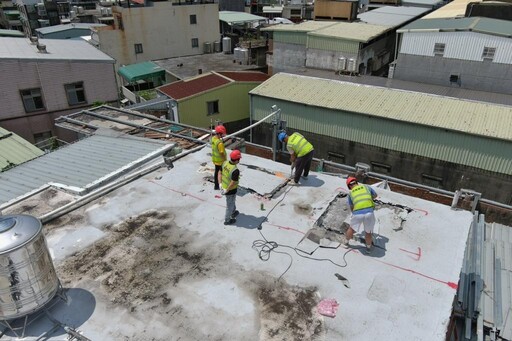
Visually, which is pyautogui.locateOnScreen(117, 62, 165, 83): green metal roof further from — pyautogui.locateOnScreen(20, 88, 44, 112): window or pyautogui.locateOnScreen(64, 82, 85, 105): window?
pyautogui.locateOnScreen(20, 88, 44, 112): window

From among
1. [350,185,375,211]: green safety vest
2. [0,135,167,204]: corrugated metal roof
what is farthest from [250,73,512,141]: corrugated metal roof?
[350,185,375,211]: green safety vest

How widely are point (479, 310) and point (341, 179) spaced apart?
5.66m

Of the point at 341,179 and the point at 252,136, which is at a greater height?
the point at 341,179

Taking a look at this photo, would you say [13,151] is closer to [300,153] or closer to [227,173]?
[227,173]

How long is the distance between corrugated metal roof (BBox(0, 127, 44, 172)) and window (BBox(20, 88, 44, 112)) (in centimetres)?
671

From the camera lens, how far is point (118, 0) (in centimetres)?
5016

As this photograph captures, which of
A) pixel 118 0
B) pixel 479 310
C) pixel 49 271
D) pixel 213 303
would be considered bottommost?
pixel 479 310

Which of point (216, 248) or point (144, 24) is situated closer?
point (216, 248)

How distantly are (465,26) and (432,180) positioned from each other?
499 inches

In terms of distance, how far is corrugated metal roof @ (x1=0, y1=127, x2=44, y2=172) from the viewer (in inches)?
715

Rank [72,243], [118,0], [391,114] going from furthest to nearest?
[118,0] → [391,114] → [72,243]

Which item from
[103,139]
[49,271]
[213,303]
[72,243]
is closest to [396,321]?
[213,303]

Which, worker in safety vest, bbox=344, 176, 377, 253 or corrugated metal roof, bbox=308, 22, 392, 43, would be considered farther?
corrugated metal roof, bbox=308, 22, 392, 43

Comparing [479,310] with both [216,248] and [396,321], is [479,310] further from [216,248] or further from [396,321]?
[216,248]
